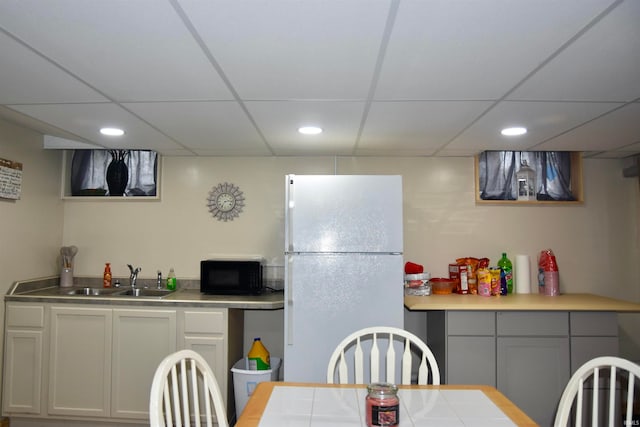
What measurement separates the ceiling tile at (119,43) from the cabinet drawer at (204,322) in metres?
1.51

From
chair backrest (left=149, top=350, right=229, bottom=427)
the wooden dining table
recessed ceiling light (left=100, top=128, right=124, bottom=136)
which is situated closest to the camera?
chair backrest (left=149, top=350, right=229, bottom=427)

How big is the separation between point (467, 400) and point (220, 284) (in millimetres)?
2093

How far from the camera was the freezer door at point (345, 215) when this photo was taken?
2604 millimetres

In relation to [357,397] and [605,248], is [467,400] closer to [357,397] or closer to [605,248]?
[357,397]

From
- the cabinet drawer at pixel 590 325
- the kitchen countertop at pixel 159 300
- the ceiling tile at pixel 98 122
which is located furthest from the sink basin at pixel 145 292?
the cabinet drawer at pixel 590 325

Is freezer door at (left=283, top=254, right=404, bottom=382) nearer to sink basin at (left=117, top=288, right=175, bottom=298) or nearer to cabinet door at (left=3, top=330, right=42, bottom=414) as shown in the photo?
sink basin at (left=117, top=288, right=175, bottom=298)

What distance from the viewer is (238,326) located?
128 inches

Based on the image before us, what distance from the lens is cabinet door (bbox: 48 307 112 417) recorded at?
2.89 metres

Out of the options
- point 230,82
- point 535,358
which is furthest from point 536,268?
point 230,82

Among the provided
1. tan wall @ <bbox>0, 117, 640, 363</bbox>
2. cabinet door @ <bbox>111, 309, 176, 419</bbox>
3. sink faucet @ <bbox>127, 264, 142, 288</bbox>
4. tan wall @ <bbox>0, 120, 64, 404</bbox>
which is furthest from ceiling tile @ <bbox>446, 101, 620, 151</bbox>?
tan wall @ <bbox>0, 120, 64, 404</bbox>

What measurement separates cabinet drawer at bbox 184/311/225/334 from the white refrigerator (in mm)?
547

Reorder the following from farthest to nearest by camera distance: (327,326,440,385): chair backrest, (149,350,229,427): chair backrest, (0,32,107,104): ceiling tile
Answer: (327,326,440,385): chair backrest → (0,32,107,104): ceiling tile → (149,350,229,427): chair backrest

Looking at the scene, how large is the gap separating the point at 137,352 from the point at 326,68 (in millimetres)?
2312

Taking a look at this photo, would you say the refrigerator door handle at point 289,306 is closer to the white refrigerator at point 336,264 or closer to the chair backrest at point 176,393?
the white refrigerator at point 336,264
